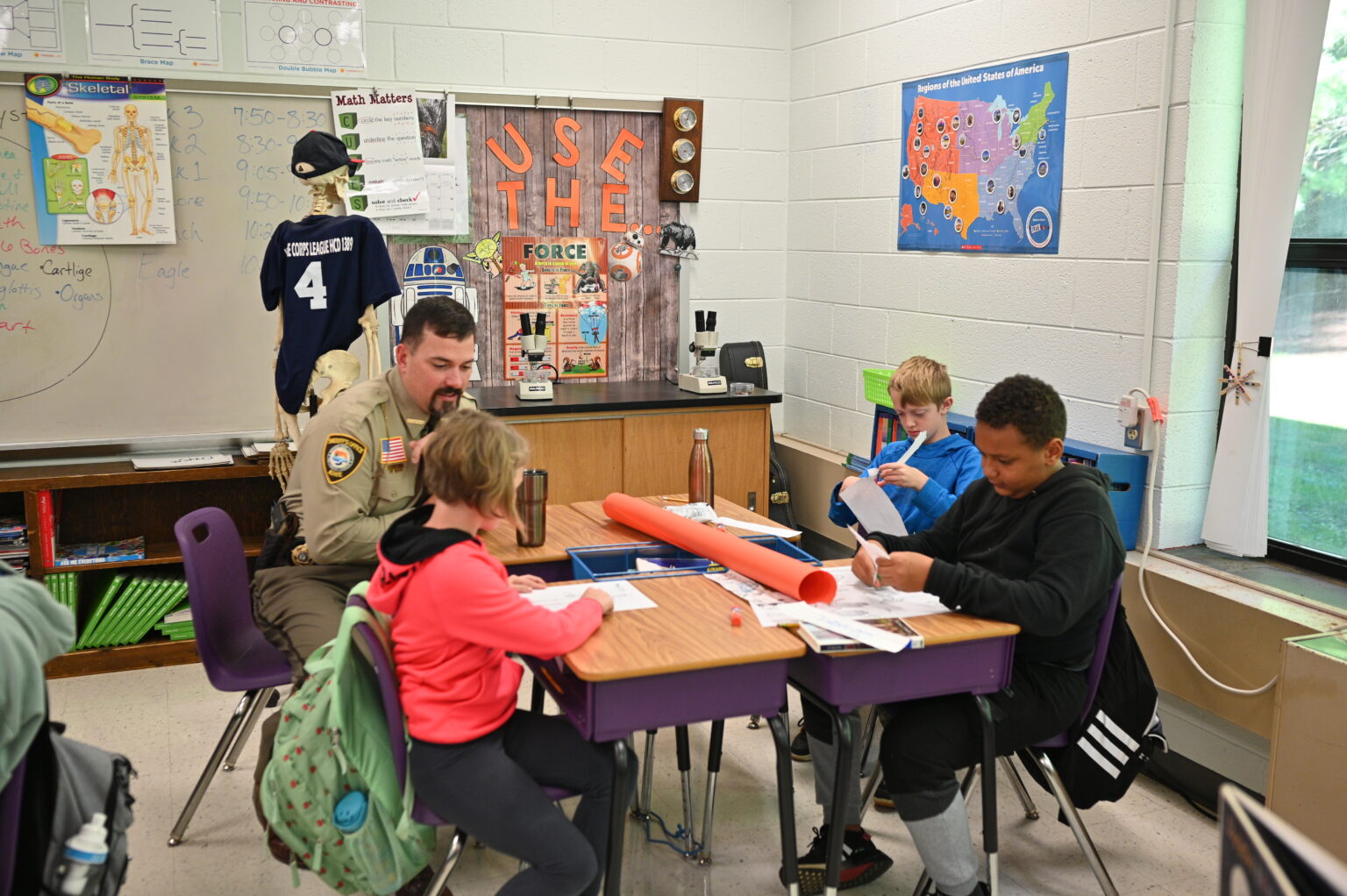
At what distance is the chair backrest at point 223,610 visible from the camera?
2.63 metres

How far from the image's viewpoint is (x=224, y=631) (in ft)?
9.21

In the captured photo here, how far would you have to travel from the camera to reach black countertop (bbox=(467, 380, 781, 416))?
4.31m

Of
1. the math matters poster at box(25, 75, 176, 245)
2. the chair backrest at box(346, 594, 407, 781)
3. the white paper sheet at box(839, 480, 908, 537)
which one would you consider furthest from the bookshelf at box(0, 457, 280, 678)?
the white paper sheet at box(839, 480, 908, 537)

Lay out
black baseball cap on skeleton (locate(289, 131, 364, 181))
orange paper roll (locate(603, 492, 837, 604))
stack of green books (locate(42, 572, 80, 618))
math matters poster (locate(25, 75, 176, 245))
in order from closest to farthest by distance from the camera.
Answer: orange paper roll (locate(603, 492, 837, 604)) → black baseball cap on skeleton (locate(289, 131, 364, 181)) → stack of green books (locate(42, 572, 80, 618)) → math matters poster (locate(25, 75, 176, 245))

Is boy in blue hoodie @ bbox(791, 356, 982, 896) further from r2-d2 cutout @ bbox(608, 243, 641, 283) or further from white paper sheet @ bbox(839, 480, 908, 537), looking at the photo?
r2-d2 cutout @ bbox(608, 243, 641, 283)

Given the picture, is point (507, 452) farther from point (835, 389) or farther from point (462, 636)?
point (835, 389)

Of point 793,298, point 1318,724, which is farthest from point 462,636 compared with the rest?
point 793,298

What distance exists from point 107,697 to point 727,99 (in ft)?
11.7

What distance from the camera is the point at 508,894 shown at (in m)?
1.97

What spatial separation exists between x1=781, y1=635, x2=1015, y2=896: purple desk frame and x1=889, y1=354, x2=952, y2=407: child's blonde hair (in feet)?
3.19

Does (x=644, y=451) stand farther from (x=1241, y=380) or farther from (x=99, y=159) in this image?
(x=99, y=159)

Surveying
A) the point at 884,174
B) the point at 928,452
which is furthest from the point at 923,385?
the point at 884,174

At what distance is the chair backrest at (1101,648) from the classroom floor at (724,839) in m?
0.55

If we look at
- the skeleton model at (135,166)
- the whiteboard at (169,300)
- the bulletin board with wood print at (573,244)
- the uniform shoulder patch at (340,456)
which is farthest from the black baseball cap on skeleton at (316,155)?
the uniform shoulder patch at (340,456)
